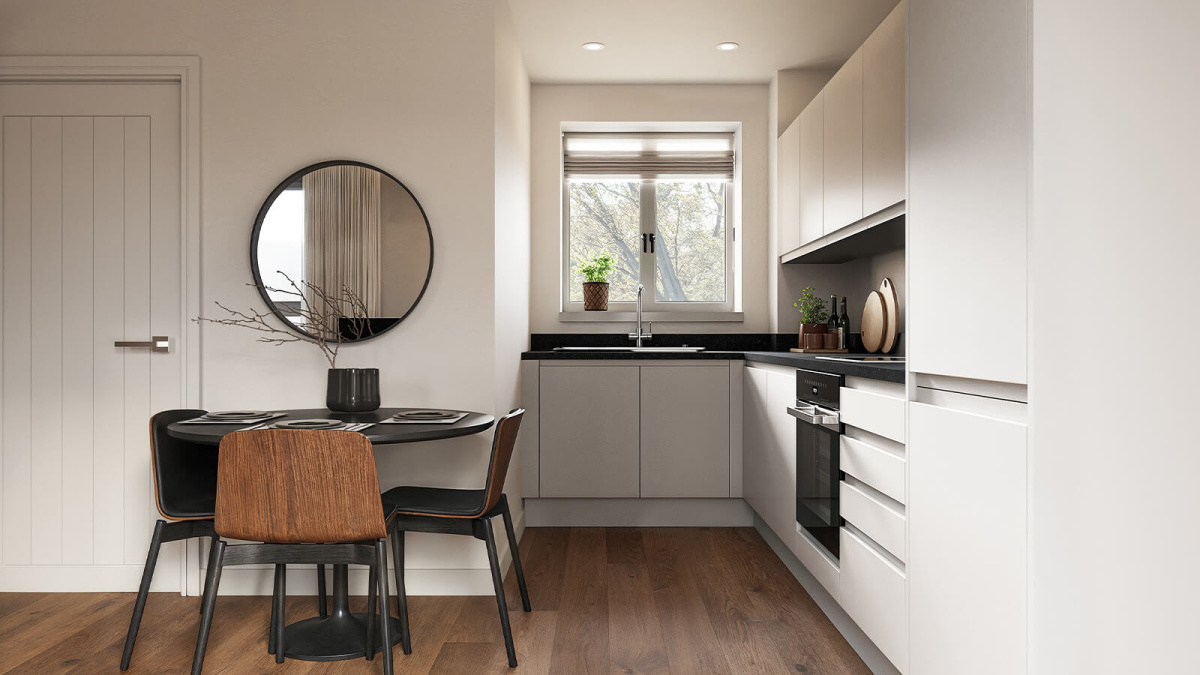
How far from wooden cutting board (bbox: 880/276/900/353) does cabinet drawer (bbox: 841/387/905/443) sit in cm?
105

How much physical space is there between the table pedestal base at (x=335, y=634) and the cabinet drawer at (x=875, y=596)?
1.37 metres

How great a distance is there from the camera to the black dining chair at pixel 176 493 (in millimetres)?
2318

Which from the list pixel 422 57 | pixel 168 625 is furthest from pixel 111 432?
pixel 422 57

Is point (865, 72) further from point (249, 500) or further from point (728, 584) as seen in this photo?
point (249, 500)

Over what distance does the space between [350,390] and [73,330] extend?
3.98ft

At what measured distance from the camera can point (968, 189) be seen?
1521 mm

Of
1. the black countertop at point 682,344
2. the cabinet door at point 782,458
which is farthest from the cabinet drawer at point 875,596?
the black countertop at point 682,344

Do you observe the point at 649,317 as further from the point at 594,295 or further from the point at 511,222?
the point at 511,222

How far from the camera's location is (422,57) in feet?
9.40

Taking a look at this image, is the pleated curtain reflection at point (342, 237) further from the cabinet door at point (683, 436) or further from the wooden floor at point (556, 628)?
the cabinet door at point (683, 436)

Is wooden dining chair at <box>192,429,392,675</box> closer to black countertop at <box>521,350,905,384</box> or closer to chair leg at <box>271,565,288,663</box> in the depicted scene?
chair leg at <box>271,565,288,663</box>

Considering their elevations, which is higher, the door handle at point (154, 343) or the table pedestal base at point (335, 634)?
the door handle at point (154, 343)

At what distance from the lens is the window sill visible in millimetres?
4387

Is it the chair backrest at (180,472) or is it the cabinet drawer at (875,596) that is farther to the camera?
the chair backrest at (180,472)
